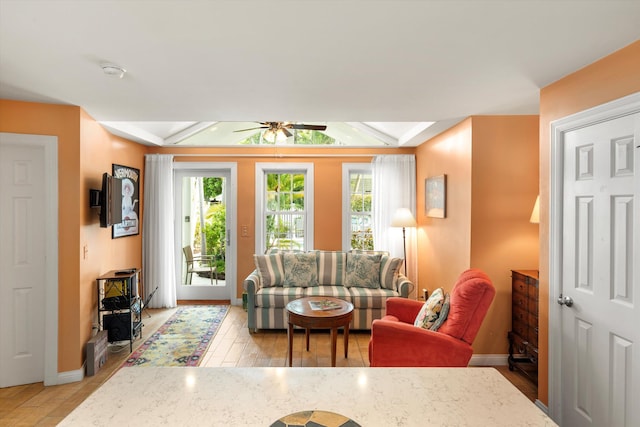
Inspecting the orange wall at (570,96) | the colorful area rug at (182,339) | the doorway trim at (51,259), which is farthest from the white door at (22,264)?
the orange wall at (570,96)

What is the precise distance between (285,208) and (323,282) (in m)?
1.44

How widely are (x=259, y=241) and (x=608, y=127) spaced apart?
4441mm

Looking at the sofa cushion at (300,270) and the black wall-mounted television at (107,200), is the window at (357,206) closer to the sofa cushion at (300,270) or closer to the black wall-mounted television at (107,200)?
the sofa cushion at (300,270)

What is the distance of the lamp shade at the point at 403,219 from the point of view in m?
5.03

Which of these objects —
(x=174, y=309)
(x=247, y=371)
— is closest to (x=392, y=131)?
(x=174, y=309)

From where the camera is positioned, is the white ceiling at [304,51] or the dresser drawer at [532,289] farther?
the dresser drawer at [532,289]

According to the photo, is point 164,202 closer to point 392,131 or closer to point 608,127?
point 392,131

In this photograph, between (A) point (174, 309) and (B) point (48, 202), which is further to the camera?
(A) point (174, 309)

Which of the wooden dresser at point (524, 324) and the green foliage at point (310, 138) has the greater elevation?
the green foliage at point (310, 138)

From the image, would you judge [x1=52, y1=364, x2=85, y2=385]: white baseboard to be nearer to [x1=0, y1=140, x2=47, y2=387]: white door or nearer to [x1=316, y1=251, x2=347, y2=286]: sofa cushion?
[x1=0, y1=140, x2=47, y2=387]: white door

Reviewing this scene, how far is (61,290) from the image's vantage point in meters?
3.18

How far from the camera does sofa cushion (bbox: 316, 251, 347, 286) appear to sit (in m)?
4.83

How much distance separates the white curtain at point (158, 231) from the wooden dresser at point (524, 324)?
14.6ft

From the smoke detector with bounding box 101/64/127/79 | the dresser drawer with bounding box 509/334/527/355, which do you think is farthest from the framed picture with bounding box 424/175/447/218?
the smoke detector with bounding box 101/64/127/79
